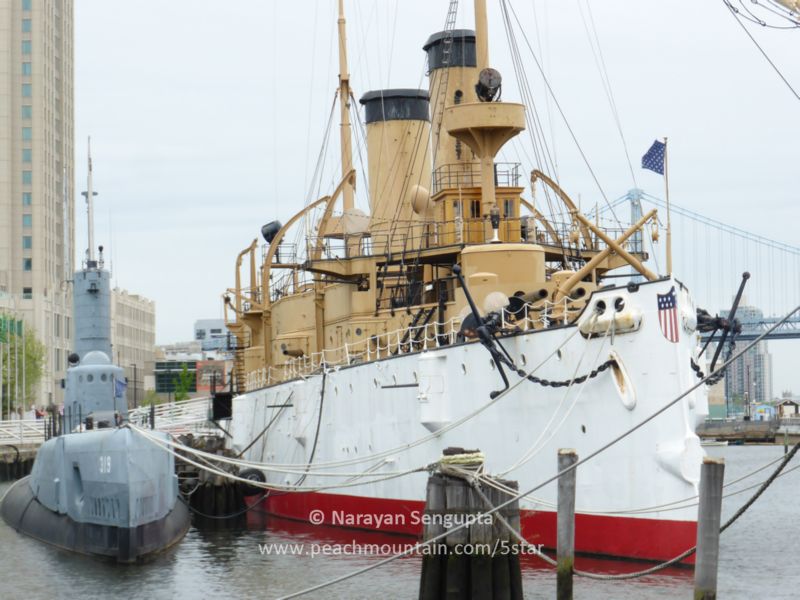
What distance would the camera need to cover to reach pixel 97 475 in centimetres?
2652

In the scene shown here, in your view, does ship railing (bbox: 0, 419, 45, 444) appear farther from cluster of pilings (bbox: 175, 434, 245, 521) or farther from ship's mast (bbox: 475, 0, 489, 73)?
ship's mast (bbox: 475, 0, 489, 73)

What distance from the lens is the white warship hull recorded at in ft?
69.8

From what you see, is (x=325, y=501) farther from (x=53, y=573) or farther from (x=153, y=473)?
(x=53, y=573)

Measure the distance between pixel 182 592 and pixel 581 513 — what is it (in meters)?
6.92

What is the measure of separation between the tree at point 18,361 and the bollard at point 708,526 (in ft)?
214

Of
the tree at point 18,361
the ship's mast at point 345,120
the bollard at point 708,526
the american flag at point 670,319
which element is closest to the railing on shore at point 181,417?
the ship's mast at point 345,120

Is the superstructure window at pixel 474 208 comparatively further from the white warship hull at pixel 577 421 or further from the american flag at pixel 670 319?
the american flag at pixel 670 319

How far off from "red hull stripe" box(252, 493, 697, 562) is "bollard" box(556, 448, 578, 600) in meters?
4.09

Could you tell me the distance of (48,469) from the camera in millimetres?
30750

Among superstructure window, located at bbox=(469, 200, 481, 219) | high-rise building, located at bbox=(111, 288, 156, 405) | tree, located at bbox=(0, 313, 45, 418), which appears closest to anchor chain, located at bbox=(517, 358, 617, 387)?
superstructure window, located at bbox=(469, 200, 481, 219)

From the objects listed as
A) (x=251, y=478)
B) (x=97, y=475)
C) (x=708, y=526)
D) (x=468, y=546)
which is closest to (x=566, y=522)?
(x=468, y=546)

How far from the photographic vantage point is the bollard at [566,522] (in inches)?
680

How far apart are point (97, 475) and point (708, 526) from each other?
1495cm

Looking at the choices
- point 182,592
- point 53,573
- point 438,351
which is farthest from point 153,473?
point 438,351
